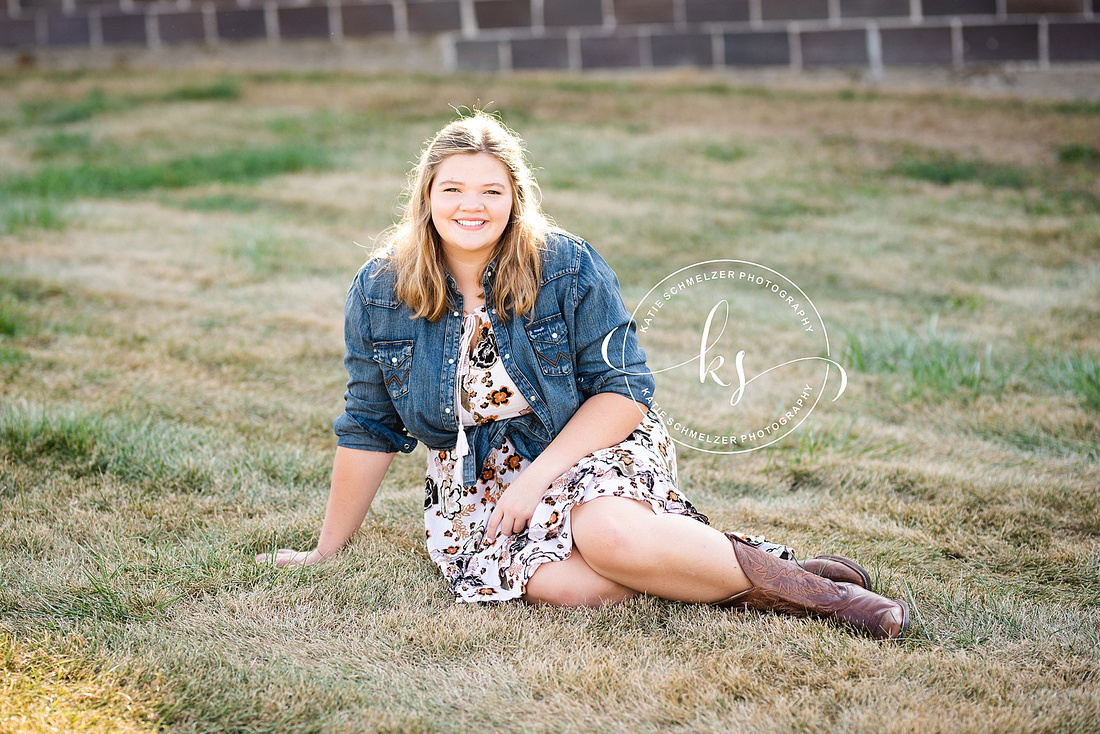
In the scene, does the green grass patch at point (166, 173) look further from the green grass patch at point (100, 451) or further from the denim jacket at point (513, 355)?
the denim jacket at point (513, 355)

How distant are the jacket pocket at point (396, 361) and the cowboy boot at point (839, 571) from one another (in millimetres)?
1002

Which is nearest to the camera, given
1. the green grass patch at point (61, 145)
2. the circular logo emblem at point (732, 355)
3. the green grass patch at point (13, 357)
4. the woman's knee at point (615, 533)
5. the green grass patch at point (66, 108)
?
the woman's knee at point (615, 533)

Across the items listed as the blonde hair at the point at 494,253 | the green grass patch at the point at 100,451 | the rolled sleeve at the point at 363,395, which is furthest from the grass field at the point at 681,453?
the blonde hair at the point at 494,253

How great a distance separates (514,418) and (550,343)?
0.20 metres

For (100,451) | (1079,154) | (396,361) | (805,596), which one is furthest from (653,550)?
(1079,154)

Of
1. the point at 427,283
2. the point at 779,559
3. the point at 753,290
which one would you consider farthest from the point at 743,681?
the point at 753,290

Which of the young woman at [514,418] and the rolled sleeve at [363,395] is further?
the rolled sleeve at [363,395]

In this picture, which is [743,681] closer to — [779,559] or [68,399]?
[779,559]

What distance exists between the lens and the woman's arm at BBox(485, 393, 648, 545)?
2164 millimetres

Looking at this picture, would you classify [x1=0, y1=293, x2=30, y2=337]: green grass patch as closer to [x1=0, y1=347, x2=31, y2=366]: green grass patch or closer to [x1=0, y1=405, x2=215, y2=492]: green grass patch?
[x1=0, y1=347, x2=31, y2=366]: green grass patch

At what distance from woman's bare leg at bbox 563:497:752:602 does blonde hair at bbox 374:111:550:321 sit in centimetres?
50

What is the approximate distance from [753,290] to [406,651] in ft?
10.8

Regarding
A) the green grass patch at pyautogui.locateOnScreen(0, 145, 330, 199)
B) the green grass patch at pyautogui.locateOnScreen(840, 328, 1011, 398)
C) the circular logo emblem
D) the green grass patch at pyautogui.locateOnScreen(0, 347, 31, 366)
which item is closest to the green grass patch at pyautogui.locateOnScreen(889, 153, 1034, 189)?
the circular logo emblem

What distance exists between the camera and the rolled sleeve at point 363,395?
2328 mm
